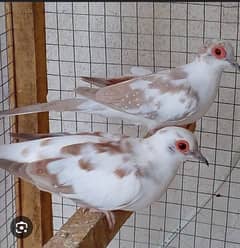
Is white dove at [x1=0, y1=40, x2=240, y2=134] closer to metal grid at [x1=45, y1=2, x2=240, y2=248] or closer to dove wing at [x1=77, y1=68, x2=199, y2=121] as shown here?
dove wing at [x1=77, y1=68, x2=199, y2=121]

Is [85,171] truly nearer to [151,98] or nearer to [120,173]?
[120,173]

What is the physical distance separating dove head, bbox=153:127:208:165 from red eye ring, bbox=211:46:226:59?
10.8 inches

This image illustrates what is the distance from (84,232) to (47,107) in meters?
0.31

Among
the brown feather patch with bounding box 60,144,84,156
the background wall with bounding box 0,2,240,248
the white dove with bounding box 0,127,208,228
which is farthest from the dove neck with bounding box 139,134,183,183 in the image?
the background wall with bounding box 0,2,240,248

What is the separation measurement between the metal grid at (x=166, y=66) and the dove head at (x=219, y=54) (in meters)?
0.35

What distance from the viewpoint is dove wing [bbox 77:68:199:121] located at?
3.99ft

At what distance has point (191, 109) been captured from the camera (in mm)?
1219

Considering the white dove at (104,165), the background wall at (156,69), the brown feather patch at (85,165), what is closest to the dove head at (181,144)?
the white dove at (104,165)

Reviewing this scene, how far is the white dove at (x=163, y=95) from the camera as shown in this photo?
122 cm

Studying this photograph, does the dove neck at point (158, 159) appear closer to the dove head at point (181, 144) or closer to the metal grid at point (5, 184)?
the dove head at point (181, 144)

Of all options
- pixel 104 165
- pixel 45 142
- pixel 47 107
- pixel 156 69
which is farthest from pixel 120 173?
pixel 156 69

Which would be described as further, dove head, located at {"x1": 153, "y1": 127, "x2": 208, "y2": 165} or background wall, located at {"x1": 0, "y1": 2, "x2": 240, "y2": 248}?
background wall, located at {"x1": 0, "y1": 2, "x2": 240, "y2": 248}

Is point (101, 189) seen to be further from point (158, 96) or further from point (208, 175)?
point (208, 175)

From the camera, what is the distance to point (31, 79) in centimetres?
136
